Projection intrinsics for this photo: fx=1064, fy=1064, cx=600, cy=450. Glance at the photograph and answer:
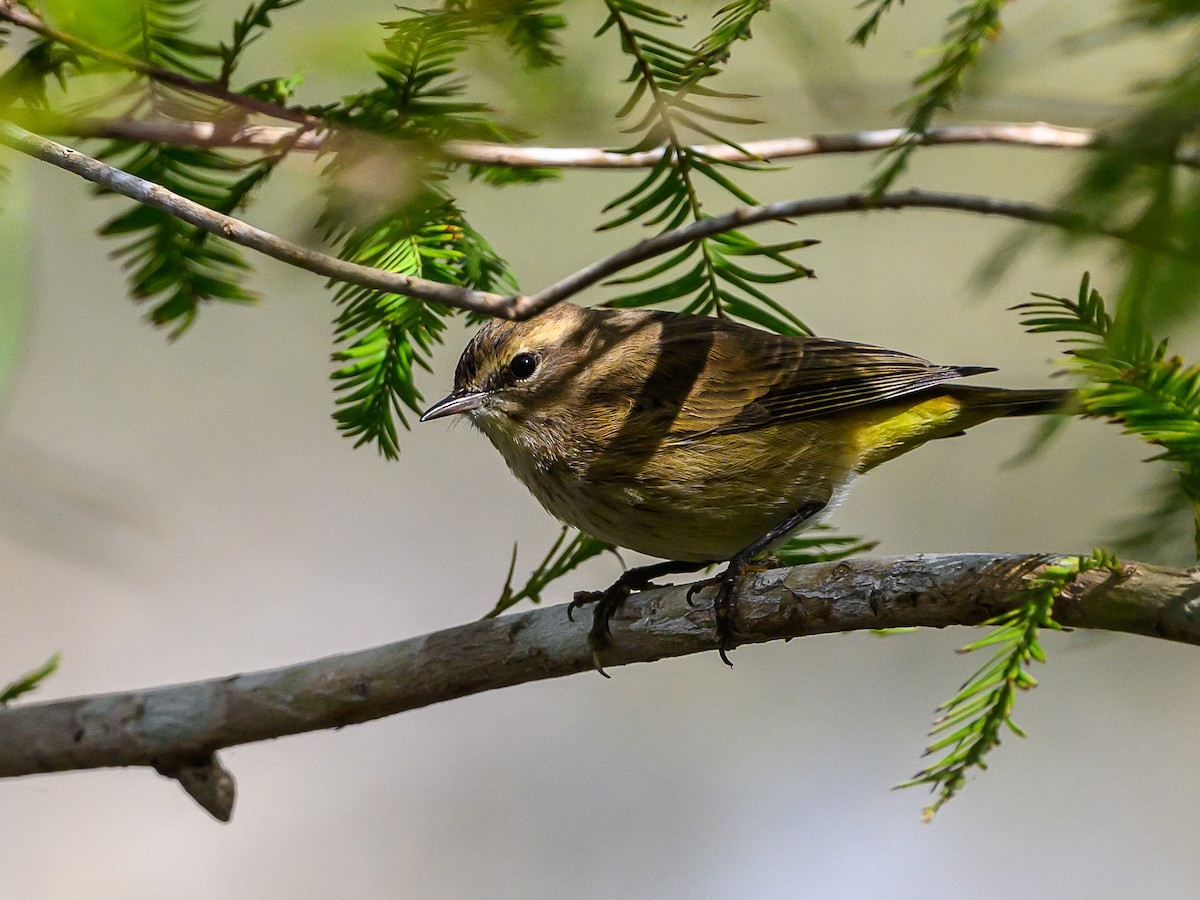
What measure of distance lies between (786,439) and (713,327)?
0.41 m

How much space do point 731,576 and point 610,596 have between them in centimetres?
33

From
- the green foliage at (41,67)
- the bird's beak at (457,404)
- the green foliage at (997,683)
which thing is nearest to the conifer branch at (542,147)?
the green foliage at (41,67)

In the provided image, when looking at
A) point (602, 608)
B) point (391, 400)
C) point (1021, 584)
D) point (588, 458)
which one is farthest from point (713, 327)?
point (1021, 584)

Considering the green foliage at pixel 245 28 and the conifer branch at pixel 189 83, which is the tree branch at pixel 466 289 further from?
the green foliage at pixel 245 28

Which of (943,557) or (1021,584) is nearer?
(1021,584)

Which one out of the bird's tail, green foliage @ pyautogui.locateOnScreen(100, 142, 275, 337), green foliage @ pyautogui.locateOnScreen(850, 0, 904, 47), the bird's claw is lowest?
the bird's claw

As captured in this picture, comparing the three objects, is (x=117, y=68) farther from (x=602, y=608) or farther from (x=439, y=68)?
(x=602, y=608)

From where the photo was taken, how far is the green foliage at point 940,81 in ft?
3.22

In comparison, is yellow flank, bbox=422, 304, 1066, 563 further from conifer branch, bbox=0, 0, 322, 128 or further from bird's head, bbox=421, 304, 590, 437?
conifer branch, bbox=0, 0, 322, 128

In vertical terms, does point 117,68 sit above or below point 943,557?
above

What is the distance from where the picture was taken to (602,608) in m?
2.10

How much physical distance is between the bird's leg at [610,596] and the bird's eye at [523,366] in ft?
2.02

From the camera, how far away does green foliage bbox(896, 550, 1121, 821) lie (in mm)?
1309

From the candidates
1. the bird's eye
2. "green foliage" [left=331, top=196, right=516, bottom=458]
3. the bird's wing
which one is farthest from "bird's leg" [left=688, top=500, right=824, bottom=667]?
the bird's eye
